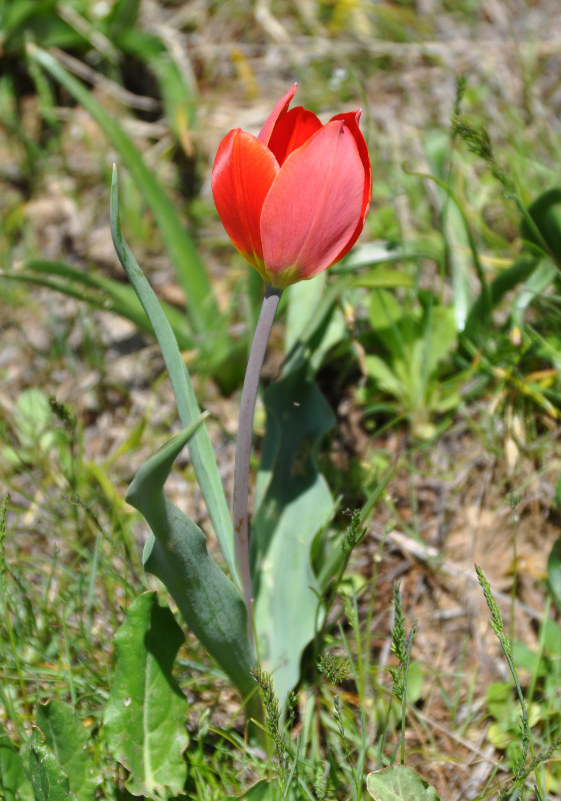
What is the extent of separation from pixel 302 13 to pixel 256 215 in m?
2.34

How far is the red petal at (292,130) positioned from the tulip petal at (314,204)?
107 mm

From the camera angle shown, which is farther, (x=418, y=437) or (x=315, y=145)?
(x=418, y=437)

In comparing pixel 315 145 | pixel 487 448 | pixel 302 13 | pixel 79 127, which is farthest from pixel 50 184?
pixel 315 145

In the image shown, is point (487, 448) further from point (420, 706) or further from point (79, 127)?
point (79, 127)

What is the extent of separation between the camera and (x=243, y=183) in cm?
103

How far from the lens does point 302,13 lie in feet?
9.80

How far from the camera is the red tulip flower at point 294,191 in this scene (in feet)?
3.26

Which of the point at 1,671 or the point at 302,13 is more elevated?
the point at 302,13

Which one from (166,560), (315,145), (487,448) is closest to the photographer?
(315,145)

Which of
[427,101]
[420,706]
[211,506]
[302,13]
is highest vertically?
[302,13]

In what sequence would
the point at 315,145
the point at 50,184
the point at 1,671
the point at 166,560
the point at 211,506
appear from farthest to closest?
the point at 50,184 < the point at 1,671 < the point at 211,506 < the point at 166,560 < the point at 315,145

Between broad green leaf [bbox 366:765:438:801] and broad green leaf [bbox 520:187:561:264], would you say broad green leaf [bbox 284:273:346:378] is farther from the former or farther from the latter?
broad green leaf [bbox 366:765:438:801]

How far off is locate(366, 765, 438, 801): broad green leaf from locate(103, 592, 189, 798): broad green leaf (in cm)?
35

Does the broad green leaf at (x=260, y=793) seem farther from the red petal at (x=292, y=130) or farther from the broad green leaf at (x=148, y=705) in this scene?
the red petal at (x=292, y=130)
